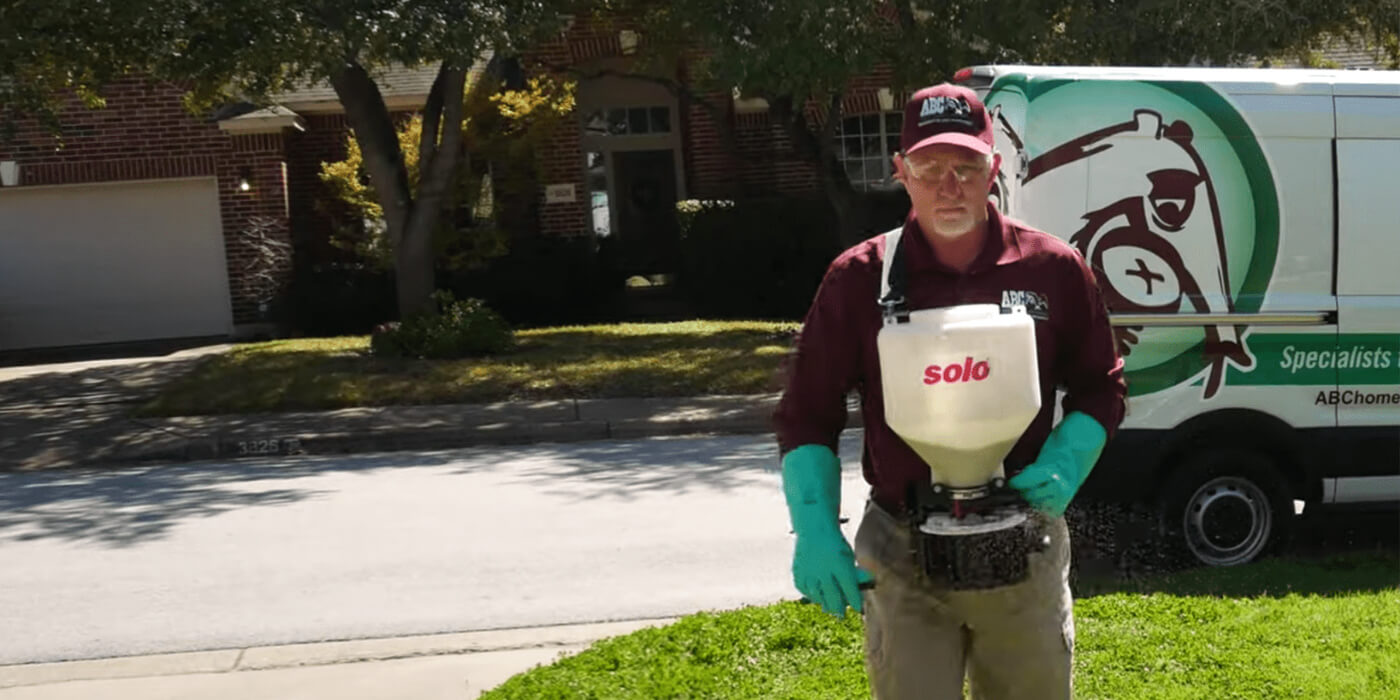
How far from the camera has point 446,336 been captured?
16.1 metres

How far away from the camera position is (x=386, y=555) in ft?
26.9

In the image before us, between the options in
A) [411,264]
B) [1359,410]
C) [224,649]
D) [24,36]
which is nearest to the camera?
[224,649]

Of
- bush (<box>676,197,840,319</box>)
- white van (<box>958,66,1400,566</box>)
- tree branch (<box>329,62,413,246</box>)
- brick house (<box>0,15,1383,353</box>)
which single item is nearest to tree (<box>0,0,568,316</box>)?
tree branch (<box>329,62,413,246</box>)

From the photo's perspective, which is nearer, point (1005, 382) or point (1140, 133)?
point (1005, 382)

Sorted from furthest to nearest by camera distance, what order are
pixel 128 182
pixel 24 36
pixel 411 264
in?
pixel 128 182 → pixel 411 264 → pixel 24 36

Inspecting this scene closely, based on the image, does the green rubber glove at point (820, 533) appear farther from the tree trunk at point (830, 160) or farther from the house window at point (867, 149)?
the house window at point (867, 149)

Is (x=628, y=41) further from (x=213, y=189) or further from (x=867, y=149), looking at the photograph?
(x=213, y=189)

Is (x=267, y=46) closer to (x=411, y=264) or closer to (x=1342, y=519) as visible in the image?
(x=411, y=264)

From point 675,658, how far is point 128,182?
58.9ft

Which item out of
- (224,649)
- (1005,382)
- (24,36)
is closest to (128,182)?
(24,36)

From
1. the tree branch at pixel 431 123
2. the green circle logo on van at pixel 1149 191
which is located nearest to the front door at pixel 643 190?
the tree branch at pixel 431 123

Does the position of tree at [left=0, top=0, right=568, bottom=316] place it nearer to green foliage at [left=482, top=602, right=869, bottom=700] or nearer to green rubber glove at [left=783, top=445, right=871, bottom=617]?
green foliage at [left=482, top=602, right=869, bottom=700]

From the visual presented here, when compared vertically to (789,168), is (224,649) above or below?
below

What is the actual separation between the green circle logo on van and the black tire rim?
2.30 ft
